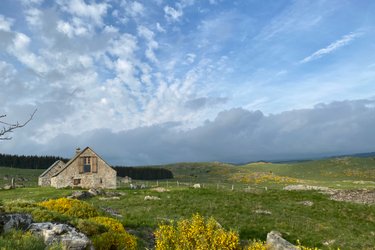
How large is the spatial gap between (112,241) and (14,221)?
12.0 feet

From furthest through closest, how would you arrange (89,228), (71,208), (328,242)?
1. (328,242)
2. (71,208)
3. (89,228)

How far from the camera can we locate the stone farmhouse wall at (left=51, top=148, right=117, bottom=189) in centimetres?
6103

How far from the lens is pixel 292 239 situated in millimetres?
20922

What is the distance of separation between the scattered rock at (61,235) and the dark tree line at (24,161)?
139m

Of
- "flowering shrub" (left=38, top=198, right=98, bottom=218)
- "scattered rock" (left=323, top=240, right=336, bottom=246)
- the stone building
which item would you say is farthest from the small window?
"scattered rock" (left=323, top=240, right=336, bottom=246)

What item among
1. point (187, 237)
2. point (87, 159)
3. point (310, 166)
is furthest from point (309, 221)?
point (310, 166)

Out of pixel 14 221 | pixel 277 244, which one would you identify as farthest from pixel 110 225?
pixel 277 244

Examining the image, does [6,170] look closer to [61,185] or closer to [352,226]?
[61,185]

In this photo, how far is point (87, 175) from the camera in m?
62.1

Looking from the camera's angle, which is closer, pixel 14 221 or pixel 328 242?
pixel 14 221

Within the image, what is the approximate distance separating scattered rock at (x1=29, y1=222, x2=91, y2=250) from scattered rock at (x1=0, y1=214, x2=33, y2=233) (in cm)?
29

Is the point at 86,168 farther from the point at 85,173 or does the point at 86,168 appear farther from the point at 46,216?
the point at 46,216

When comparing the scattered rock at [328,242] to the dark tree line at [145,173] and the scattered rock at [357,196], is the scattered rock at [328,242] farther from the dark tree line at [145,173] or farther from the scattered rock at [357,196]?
the dark tree line at [145,173]

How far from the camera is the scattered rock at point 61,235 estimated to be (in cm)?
1082
